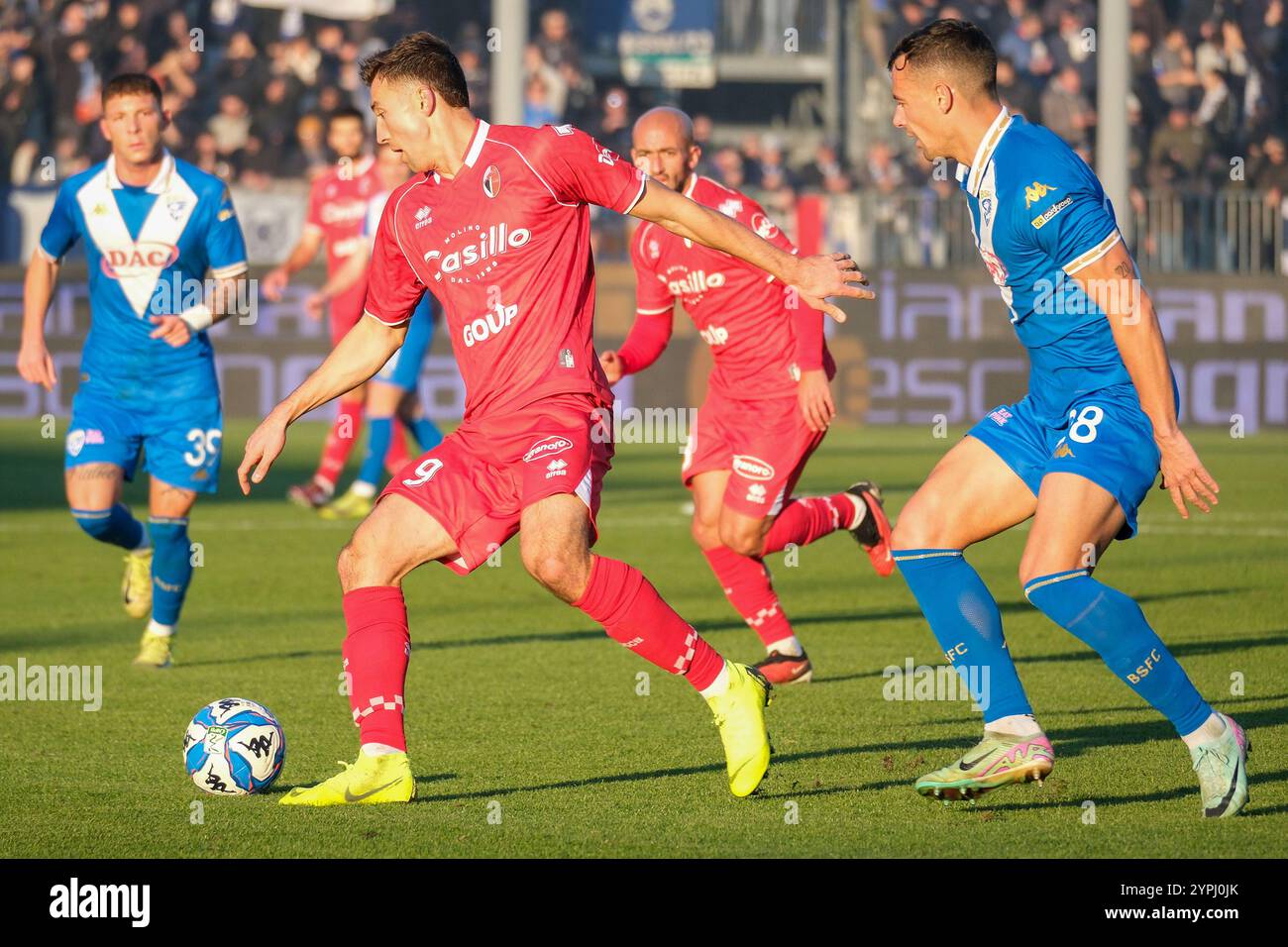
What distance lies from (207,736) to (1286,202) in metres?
16.6

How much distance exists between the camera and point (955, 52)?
5.45 meters

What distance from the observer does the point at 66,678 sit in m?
7.71

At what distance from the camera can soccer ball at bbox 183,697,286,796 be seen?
5645mm

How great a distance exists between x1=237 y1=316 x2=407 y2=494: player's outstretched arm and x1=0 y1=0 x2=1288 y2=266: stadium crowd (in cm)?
1587

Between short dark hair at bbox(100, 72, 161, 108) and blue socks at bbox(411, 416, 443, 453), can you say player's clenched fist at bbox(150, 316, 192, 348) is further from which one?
blue socks at bbox(411, 416, 443, 453)

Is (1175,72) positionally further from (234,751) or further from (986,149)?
(234,751)

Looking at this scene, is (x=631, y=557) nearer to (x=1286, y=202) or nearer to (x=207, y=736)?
(x=207, y=736)

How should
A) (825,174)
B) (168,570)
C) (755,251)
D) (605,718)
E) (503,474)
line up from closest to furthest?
1. (755,251)
2. (503,474)
3. (605,718)
4. (168,570)
5. (825,174)

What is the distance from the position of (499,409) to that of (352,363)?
50cm

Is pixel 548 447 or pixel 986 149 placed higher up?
pixel 986 149

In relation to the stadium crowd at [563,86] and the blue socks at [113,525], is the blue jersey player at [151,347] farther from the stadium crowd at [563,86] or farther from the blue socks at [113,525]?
the stadium crowd at [563,86]

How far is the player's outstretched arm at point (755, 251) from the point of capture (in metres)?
5.17

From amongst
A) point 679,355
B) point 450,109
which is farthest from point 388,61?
point 679,355

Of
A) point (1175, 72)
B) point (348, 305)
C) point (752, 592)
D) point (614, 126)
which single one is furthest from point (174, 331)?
point (1175, 72)
